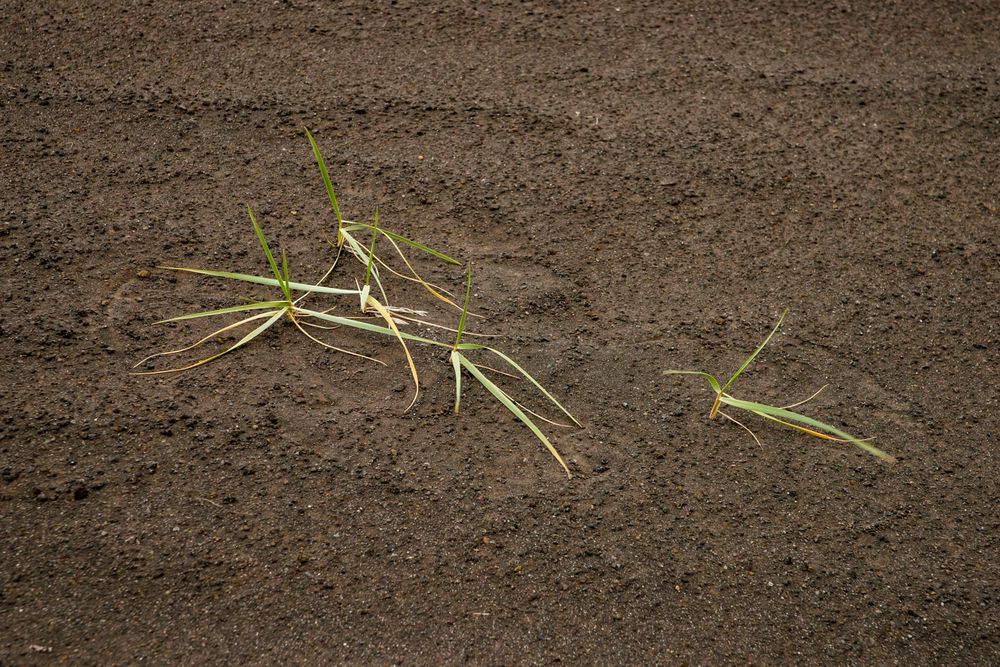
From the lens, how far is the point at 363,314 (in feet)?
4.53

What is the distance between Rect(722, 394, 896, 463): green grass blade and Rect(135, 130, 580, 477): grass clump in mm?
246

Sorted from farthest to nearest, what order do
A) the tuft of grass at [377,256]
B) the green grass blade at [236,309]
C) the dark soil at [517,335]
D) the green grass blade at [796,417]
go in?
the tuft of grass at [377,256] < the green grass blade at [236,309] < the green grass blade at [796,417] < the dark soil at [517,335]

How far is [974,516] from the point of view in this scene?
1197 millimetres

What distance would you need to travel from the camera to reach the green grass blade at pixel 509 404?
47.6 inches

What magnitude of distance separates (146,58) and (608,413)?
4.00 ft

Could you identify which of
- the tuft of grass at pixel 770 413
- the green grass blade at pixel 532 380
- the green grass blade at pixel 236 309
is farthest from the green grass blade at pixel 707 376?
the green grass blade at pixel 236 309

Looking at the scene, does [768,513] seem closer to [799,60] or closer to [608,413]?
[608,413]

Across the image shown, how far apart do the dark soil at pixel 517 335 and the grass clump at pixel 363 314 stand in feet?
0.08

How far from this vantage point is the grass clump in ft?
4.17

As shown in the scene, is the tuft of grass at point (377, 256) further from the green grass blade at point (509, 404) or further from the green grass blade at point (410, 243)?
the green grass blade at point (509, 404)

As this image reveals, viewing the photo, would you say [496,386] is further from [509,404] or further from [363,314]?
[363,314]

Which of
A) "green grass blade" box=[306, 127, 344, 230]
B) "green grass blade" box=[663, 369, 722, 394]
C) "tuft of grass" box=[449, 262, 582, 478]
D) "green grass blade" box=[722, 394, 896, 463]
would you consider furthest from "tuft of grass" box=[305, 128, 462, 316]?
"green grass blade" box=[722, 394, 896, 463]

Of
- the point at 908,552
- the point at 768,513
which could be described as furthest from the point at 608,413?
the point at 908,552

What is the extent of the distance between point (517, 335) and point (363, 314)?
26 cm
